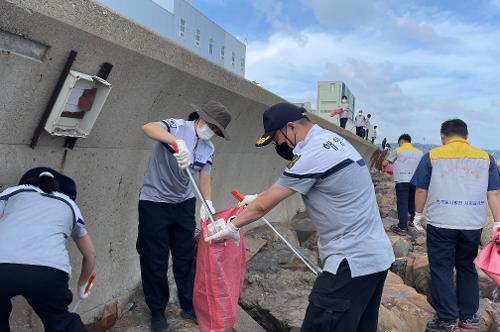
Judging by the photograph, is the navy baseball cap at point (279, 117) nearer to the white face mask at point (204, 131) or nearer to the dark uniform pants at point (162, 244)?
the white face mask at point (204, 131)

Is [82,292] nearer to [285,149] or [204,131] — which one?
[204,131]

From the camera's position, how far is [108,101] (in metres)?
2.89

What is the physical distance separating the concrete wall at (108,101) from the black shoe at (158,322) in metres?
0.37

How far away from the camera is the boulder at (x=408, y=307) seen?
419cm

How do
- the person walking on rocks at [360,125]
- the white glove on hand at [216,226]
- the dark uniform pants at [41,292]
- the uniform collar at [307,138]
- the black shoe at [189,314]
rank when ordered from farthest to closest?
the person walking on rocks at [360,125] < the black shoe at [189,314] < the white glove on hand at [216,226] < the uniform collar at [307,138] < the dark uniform pants at [41,292]

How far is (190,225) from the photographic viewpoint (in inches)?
136

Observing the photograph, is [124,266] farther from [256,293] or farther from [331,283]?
[331,283]

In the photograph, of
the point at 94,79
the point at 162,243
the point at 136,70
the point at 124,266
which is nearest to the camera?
the point at 94,79

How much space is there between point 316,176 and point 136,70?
4.73 ft

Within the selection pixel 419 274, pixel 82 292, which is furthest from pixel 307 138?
pixel 419 274

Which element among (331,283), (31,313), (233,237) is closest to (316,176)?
(331,283)

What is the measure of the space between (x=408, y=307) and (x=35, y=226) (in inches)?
135

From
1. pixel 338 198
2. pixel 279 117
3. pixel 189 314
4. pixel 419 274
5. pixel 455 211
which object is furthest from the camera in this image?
pixel 419 274

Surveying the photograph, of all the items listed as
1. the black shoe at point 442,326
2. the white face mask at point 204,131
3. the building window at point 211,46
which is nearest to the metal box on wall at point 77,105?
the white face mask at point 204,131
